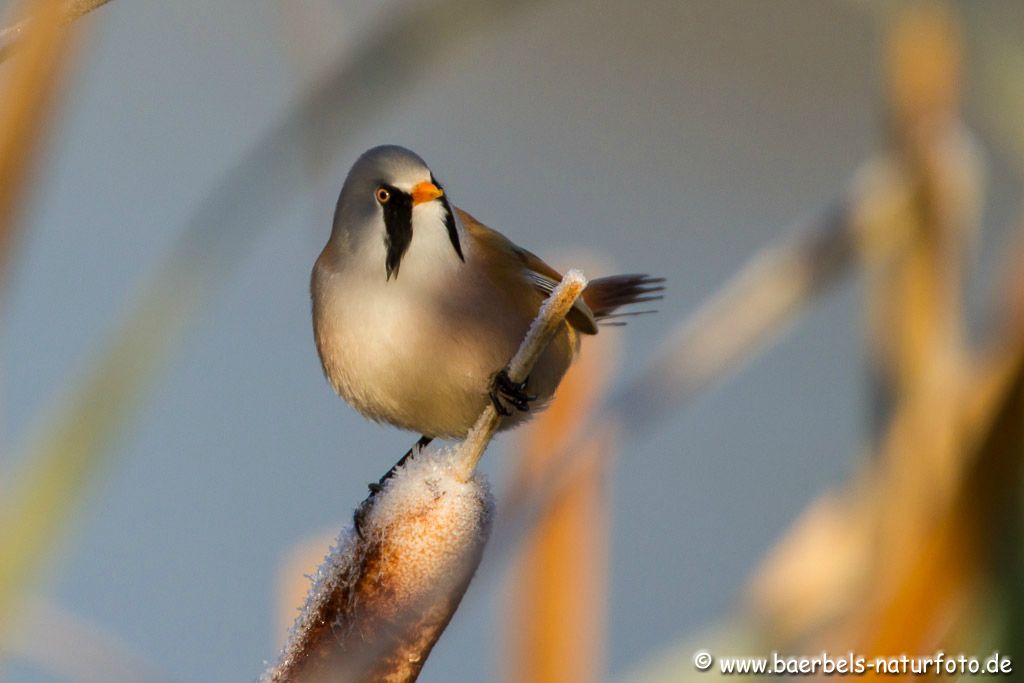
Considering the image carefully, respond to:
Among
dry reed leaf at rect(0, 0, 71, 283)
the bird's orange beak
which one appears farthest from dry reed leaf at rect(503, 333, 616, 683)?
dry reed leaf at rect(0, 0, 71, 283)

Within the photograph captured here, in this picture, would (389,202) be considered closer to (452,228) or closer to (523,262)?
(452,228)

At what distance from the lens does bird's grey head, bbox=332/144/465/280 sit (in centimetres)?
75

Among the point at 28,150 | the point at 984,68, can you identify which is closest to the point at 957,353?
the point at 984,68

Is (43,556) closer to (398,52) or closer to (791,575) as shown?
(398,52)

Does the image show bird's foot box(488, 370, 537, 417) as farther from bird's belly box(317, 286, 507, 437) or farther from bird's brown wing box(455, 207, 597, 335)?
bird's brown wing box(455, 207, 597, 335)

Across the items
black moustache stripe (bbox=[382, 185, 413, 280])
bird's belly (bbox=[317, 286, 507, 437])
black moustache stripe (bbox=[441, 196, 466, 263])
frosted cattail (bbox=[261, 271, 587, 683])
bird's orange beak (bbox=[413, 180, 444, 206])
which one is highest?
black moustache stripe (bbox=[441, 196, 466, 263])

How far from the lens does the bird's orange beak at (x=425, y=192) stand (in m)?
0.75

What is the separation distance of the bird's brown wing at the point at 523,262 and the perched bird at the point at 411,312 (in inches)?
2.3

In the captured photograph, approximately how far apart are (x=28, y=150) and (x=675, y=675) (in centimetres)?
53

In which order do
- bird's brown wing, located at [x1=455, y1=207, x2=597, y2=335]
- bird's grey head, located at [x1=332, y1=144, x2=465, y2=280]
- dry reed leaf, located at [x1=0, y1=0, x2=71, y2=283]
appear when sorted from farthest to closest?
bird's brown wing, located at [x1=455, y1=207, x2=597, y2=335] → bird's grey head, located at [x1=332, y1=144, x2=465, y2=280] → dry reed leaf, located at [x1=0, y1=0, x2=71, y2=283]

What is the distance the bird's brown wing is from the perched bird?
0.19ft

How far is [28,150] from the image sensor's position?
1.82 ft

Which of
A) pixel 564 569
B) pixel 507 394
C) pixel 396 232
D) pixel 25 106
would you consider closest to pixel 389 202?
pixel 396 232

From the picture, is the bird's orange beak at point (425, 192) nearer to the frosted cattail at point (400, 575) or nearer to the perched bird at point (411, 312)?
the perched bird at point (411, 312)
